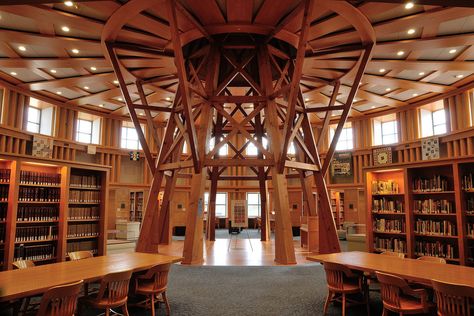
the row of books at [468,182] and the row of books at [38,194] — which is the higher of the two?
the row of books at [468,182]

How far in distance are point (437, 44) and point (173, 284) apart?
8728 millimetres

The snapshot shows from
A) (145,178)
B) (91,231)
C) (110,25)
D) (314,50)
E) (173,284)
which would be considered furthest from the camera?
(145,178)

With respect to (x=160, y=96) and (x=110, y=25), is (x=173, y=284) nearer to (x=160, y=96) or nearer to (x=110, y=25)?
(x=110, y=25)

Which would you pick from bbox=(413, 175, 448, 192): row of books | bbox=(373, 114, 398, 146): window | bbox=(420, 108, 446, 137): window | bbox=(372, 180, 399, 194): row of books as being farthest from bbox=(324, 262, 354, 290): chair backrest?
bbox=(373, 114, 398, 146): window

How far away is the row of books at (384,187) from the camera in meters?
8.52

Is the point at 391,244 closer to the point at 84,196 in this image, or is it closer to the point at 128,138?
the point at 84,196

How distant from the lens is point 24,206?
7.20 m

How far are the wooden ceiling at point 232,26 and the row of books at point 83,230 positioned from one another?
4.60 metres

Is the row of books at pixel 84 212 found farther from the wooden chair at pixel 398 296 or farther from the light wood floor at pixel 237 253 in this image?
the wooden chair at pixel 398 296

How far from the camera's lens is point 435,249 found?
7668mm

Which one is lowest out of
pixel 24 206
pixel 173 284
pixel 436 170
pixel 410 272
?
pixel 173 284

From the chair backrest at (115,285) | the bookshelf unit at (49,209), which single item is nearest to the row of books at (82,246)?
the bookshelf unit at (49,209)

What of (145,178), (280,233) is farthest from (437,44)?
(145,178)

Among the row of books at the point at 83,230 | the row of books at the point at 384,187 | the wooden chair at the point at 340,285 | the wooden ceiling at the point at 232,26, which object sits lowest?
the wooden chair at the point at 340,285
